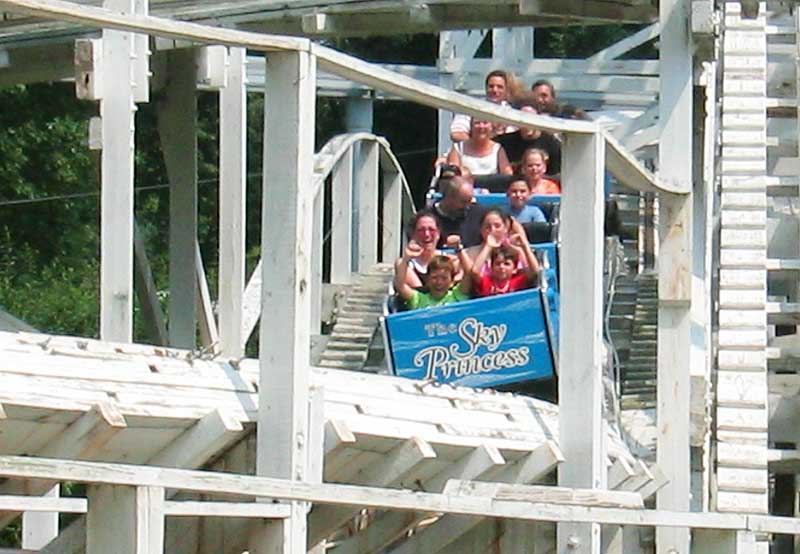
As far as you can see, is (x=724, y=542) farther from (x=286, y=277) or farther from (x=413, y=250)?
(x=413, y=250)

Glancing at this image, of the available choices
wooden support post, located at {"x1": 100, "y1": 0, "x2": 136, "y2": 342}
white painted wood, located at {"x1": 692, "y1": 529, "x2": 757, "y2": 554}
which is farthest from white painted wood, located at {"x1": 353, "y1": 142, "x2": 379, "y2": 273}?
white painted wood, located at {"x1": 692, "y1": 529, "x2": 757, "y2": 554}

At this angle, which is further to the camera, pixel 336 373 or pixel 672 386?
pixel 672 386

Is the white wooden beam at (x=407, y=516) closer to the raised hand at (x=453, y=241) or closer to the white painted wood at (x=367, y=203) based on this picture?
the raised hand at (x=453, y=241)

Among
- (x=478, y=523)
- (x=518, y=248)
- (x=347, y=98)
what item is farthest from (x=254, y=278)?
(x=347, y=98)

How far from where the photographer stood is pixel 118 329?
26.5 ft

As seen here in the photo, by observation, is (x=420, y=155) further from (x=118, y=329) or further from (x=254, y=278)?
(x=118, y=329)

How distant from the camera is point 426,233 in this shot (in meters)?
10.6

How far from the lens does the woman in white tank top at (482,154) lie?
1262 centimetres

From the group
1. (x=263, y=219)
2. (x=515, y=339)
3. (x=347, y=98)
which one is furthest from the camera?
(x=347, y=98)

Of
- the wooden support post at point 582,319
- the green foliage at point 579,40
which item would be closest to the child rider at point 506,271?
the wooden support post at point 582,319

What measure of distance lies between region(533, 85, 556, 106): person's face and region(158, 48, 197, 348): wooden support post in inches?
75.1

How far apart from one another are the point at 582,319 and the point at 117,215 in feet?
6.60

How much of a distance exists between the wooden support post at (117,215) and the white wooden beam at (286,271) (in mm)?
2813

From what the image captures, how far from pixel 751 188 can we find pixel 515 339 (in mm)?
2029
